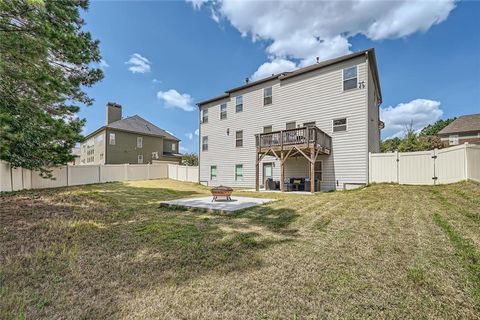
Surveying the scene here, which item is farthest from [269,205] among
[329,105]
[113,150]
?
[113,150]

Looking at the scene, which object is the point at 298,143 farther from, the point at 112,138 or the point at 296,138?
the point at 112,138

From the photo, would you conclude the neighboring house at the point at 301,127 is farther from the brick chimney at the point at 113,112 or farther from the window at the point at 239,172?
the brick chimney at the point at 113,112

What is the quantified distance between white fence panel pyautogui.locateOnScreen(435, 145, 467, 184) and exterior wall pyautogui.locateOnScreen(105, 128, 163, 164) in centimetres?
2817

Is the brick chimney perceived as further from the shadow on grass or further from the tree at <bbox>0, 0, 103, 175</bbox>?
the shadow on grass

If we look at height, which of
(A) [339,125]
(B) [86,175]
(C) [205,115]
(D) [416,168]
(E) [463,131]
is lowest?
(B) [86,175]

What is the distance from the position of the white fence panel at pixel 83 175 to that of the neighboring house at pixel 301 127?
9.62 metres

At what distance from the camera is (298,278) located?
307 centimetres

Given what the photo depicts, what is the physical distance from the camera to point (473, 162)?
8852 millimetres

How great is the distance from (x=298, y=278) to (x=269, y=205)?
215 inches

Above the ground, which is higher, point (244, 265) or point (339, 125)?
point (339, 125)

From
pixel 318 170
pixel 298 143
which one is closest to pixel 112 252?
pixel 298 143

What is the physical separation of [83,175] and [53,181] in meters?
2.70

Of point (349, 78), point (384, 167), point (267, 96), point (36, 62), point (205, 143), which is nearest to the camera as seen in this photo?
point (36, 62)

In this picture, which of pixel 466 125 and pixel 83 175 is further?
pixel 466 125
